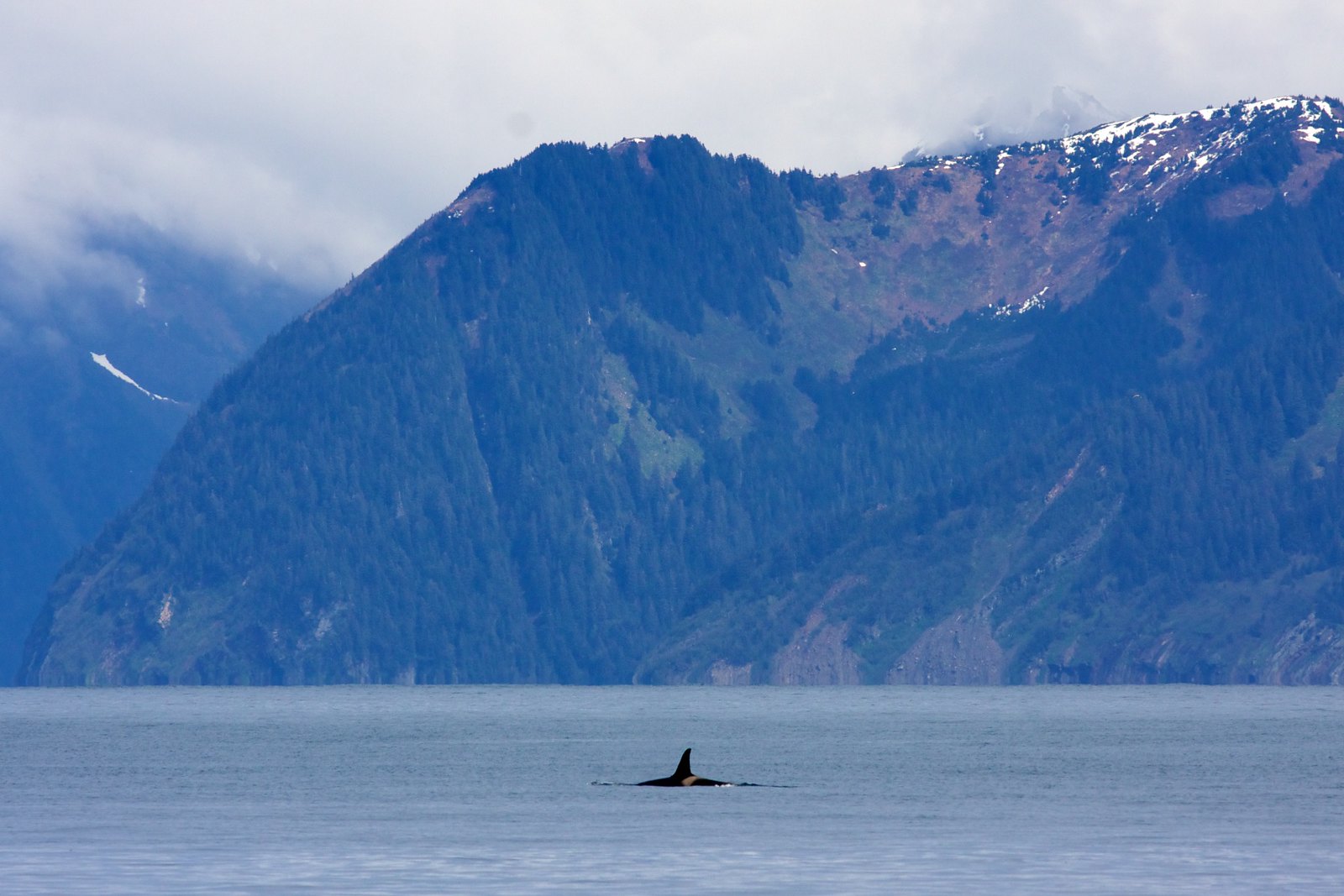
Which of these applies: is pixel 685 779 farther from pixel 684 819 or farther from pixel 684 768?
pixel 684 819

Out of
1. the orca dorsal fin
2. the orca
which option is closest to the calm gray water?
the orca

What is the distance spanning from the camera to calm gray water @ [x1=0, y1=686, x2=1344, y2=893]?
7194 cm

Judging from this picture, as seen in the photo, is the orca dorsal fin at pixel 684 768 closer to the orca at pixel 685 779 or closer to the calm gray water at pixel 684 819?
the orca at pixel 685 779

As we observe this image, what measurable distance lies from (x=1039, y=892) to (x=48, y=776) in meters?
76.2

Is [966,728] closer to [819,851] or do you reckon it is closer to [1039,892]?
[819,851]

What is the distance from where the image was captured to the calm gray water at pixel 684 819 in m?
71.9

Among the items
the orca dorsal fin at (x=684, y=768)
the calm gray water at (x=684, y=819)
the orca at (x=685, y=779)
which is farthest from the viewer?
the orca at (x=685, y=779)

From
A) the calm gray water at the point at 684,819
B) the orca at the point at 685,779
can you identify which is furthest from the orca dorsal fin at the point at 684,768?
the calm gray water at the point at 684,819

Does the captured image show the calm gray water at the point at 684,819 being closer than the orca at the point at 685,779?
Yes

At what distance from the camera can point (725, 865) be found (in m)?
75.2

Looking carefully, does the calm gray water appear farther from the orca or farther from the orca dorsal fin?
the orca dorsal fin

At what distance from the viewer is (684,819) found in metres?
93.2

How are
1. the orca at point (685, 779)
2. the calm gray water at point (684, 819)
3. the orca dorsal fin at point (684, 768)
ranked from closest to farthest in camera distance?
the calm gray water at point (684, 819) < the orca dorsal fin at point (684, 768) < the orca at point (685, 779)

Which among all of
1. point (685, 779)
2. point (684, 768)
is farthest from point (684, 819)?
point (685, 779)
